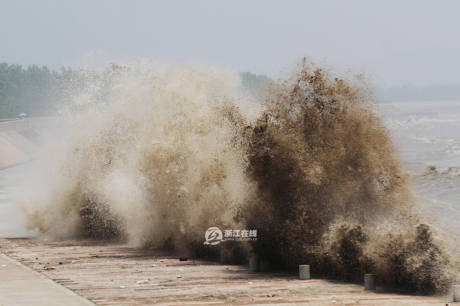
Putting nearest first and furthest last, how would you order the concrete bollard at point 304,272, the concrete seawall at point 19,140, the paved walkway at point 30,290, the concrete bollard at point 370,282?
the paved walkway at point 30,290, the concrete bollard at point 370,282, the concrete bollard at point 304,272, the concrete seawall at point 19,140

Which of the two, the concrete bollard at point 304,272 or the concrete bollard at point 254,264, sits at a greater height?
the concrete bollard at point 254,264

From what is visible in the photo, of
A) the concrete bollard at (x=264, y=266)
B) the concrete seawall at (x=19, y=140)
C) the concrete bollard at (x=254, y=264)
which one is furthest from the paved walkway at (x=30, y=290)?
the concrete seawall at (x=19, y=140)

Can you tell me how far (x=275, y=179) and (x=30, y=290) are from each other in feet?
13.8

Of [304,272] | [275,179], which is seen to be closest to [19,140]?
[275,179]

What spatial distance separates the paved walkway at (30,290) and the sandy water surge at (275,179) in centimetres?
335

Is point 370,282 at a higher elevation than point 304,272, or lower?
lower

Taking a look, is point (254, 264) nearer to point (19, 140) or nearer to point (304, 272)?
point (304, 272)

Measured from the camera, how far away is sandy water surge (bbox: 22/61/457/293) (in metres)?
13.7

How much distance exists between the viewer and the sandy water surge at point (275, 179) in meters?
13.7

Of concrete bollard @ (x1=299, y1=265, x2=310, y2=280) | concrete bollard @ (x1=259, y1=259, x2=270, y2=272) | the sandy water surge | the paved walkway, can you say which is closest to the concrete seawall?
the sandy water surge

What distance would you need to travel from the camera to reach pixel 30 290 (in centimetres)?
1275

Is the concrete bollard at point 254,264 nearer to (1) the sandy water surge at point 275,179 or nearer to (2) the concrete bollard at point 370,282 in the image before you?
(1) the sandy water surge at point 275,179

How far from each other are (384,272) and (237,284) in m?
2.01

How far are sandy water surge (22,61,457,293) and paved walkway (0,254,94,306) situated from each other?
3.35m
